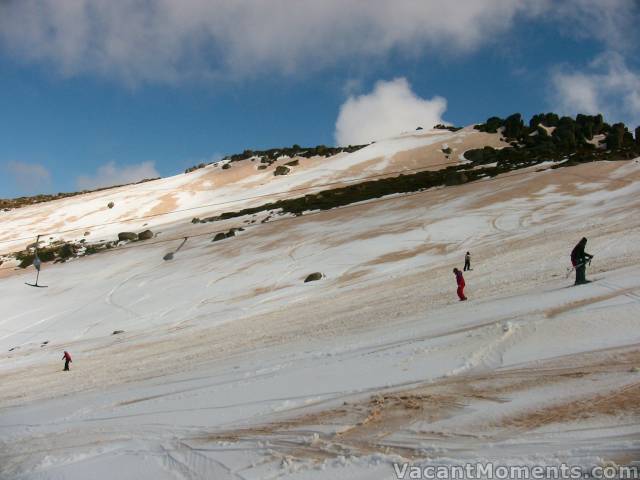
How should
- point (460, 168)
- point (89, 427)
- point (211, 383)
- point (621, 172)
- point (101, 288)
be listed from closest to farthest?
point (89, 427), point (211, 383), point (101, 288), point (621, 172), point (460, 168)

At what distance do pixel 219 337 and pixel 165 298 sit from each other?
13752 millimetres

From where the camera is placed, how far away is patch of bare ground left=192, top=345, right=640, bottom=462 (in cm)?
641

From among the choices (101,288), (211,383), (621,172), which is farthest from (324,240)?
(211,383)

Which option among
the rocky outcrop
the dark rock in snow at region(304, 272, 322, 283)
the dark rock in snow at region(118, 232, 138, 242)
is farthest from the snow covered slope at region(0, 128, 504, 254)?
the dark rock in snow at region(304, 272, 322, 283)

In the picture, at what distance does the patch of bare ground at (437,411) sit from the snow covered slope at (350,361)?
35mm

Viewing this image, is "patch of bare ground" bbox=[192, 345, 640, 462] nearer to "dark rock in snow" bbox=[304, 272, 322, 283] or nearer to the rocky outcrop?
"dark rock in snow" bbox=[304, 272, 322, 283]

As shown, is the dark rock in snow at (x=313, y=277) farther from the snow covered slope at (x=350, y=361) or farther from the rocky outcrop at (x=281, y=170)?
the rocky outcrop at (x=281, y=170)

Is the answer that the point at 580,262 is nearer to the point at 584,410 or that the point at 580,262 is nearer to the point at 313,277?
the point at 584,410

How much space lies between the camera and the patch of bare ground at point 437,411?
641cm

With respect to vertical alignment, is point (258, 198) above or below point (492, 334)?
above

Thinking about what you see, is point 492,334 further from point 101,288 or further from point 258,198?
point 258,198

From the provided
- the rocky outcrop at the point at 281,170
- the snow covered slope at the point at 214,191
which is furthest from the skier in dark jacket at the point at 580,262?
the rocky outcrop at the point at 281,170

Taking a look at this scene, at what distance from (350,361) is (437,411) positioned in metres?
3.57

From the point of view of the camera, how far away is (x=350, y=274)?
2811 cm
